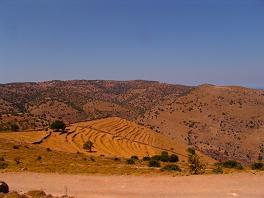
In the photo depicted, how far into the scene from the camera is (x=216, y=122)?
162 m

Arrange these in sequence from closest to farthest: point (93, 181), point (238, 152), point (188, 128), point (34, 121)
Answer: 1. point (93, 181)
2. point (34, 121)
3. point (238, 152)
4. point (188, 128)

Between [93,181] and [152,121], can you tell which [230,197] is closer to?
[93,181]

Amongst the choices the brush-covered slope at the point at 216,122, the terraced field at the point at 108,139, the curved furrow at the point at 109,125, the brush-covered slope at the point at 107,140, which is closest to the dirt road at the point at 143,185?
the brush-covered slope at the point at 107,140

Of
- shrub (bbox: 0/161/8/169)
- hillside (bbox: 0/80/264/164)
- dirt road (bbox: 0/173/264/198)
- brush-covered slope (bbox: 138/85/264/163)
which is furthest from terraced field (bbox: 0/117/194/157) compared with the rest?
dirt road (bbox: 0/173/264/198)

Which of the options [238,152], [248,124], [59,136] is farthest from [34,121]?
[248,124]

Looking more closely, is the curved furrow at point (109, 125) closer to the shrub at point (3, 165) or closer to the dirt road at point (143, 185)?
the shrub at point (3, 165)

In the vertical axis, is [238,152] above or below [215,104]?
below

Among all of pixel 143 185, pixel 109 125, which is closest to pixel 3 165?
pixel 143 185

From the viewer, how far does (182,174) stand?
1264 inches

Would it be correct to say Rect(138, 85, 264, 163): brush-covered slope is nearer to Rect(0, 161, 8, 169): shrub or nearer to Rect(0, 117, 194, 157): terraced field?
Rect(0, 117, 194, 157): terraced field

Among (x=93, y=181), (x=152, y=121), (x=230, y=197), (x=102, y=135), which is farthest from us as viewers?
(x=152, y=121)

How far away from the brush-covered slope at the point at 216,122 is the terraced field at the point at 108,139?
1945cm

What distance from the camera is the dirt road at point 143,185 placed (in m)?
25.2

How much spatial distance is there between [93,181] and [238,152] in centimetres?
10221
